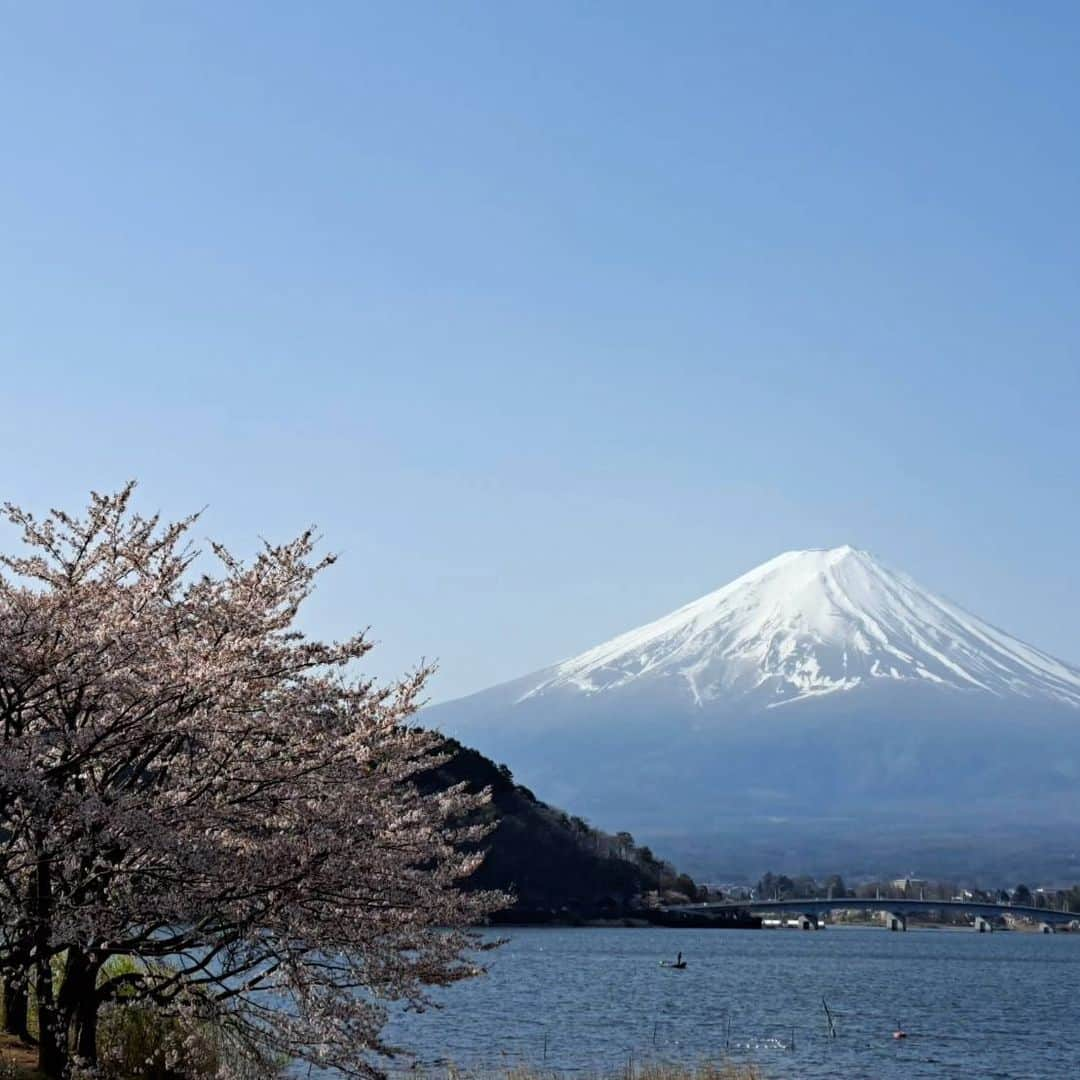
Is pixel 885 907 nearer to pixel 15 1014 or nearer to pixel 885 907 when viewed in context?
pixel 885 907

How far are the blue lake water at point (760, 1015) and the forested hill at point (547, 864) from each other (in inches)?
633

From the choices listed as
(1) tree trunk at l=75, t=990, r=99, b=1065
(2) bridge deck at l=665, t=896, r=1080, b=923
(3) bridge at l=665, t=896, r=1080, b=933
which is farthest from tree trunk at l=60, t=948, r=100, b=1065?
(2) bridge deck at l=665, t=896, r=1080, b=923

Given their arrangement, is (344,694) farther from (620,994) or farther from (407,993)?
(620,994)

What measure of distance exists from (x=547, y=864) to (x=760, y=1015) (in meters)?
73.4

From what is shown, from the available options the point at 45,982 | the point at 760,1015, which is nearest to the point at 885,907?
the point at 760,1015

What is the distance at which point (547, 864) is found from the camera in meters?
122

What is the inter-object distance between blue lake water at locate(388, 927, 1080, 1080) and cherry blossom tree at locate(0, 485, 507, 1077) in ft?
49.2

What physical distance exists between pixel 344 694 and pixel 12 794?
344 cm

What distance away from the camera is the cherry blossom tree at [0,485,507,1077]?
13016 mm

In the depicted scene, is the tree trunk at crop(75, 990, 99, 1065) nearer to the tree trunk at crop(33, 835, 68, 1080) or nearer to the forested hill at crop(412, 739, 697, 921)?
the tree trunk at crop(33, 835, 68, 1080)

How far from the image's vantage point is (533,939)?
10200 cm

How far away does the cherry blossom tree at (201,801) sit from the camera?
42.7 ft

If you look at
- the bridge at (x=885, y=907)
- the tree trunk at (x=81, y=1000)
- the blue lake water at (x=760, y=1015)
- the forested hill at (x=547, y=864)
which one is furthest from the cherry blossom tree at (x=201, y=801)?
the bridge at (x=885, y=907)

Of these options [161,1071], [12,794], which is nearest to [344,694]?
[12,794]
